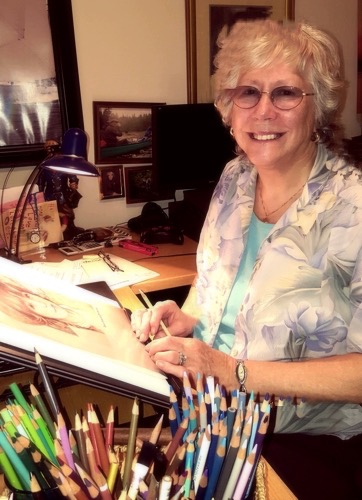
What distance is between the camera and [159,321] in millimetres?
1021

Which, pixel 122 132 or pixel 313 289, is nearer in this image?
pixel 313 289

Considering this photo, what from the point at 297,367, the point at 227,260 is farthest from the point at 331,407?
the point at 227,260

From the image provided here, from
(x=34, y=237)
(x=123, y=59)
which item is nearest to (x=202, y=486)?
(x=34, y=237)

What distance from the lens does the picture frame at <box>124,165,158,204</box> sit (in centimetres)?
206

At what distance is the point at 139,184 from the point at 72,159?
0.70 metres

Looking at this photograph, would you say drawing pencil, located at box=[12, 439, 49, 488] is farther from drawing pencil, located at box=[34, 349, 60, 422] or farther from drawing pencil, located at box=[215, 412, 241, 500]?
drawing pencil, located at box=[215, 412, 241, 500]

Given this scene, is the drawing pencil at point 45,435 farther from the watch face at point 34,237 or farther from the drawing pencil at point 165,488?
the watch face at point 34,237

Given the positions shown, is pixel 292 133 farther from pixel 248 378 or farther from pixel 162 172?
pixel 162 172

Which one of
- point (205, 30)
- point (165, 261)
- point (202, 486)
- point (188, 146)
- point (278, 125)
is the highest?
point (205, 30)

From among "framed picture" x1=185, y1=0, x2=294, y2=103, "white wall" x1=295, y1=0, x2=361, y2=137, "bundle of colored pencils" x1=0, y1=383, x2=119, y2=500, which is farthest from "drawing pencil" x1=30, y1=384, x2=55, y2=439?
"white wall" x1=295, y1=0, x2=361, y2=137

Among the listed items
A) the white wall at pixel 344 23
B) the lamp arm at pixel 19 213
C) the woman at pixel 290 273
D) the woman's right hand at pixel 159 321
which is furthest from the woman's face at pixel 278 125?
the white wall at pixel 344 23

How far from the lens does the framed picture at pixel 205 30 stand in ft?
6.56

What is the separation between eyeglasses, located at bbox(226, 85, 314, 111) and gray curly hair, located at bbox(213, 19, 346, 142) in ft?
0.13

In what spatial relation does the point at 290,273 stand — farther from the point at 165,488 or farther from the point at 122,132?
the point at 122,132
